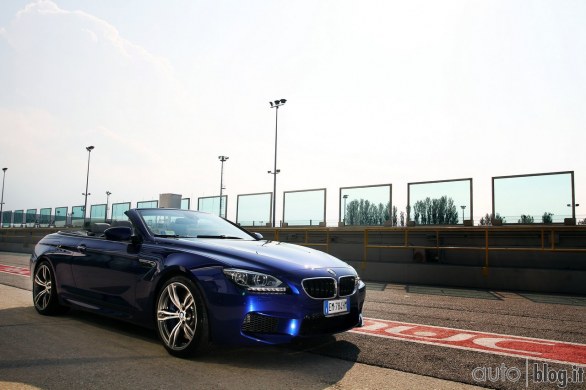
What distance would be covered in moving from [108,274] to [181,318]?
4.54 ft

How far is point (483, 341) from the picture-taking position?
5.08 meters

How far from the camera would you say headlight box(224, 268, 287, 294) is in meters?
3.79

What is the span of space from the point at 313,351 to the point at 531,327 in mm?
3468

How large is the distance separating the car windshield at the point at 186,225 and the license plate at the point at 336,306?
1.65 meters

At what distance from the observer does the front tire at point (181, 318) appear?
3.90m

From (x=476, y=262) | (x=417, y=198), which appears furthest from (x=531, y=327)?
(x=417, y=198)

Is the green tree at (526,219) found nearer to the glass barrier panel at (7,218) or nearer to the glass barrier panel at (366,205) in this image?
the glass barrier panel at (366,205)

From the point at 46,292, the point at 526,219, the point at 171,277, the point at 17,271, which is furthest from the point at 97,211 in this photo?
the point at 171,277

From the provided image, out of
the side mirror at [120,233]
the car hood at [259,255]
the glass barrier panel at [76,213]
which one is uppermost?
the glass barrier panel at [76,213]

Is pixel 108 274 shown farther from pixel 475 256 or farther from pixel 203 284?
pixel 475 256

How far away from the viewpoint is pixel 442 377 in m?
3.69

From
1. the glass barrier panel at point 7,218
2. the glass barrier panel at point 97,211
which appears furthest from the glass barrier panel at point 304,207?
the glass barrier panel at point 7,218

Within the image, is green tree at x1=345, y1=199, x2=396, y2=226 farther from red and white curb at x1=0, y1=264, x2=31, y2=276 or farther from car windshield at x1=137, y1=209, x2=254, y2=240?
car windshield at x1=137, y1=209, x2=254, y2=240

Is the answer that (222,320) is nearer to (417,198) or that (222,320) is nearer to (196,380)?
(196,380)
